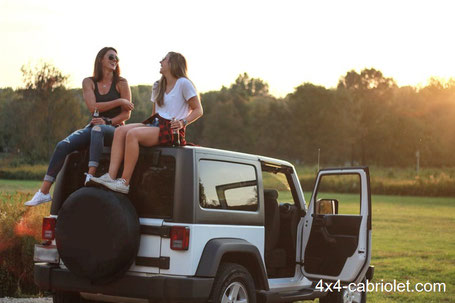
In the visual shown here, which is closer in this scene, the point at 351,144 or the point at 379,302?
the point at 379,302

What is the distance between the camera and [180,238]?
5.96 metres

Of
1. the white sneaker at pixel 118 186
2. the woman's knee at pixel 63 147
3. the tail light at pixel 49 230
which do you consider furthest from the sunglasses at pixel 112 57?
the white sneaker at pixel 118 186

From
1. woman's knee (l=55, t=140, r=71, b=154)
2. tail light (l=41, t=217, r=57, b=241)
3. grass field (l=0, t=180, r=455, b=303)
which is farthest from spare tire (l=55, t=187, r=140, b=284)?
grass field (l=0, t=180, r=455, b=303)

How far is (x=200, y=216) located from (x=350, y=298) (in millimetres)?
3039

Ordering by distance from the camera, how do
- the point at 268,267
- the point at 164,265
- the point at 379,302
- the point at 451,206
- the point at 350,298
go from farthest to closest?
the point at 451,206 < the point at 379,302 < the point at 350,298 < the point at 268,267 < the point at 164,265

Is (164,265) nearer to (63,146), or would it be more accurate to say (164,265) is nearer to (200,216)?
(200,216)

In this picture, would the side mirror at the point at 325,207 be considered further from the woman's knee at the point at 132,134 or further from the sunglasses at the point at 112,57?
the sunglasses at the point at 112,57

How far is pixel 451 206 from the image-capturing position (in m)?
40.6

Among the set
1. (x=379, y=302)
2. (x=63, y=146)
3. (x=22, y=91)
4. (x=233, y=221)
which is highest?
(x=22, y=91)

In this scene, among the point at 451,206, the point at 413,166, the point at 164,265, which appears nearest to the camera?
the point at 164,265

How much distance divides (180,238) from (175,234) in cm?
5

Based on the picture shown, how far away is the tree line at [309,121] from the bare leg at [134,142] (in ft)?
178

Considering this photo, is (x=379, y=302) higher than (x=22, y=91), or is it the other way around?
(x=22, y=91)

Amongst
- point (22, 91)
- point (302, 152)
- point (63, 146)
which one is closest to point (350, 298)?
point (63, 146)
